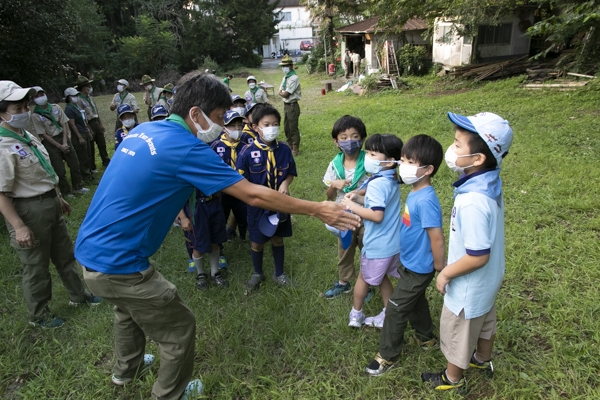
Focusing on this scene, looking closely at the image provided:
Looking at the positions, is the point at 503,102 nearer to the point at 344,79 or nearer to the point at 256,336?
the point at 256,336

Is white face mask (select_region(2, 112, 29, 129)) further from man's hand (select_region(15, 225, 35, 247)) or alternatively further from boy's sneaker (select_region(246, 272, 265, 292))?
boy's sneaker (select_region(246, 272, 265, 292))

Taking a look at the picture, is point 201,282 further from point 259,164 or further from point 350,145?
point 350,145

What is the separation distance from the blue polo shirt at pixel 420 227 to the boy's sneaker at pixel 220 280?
199 cm

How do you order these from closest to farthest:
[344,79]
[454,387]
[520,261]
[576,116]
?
[454,387], [520,261], [576,116], [344,79]

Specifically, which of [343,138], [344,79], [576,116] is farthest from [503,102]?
[344,79]

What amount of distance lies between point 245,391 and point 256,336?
0.52 m

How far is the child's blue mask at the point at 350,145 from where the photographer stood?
3121 mm

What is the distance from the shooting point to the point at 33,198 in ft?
10.4

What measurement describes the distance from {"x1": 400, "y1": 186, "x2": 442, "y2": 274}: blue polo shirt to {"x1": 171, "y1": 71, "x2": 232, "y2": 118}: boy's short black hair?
1308mm

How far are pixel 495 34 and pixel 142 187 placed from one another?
65.0ft

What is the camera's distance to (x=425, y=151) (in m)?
2.36

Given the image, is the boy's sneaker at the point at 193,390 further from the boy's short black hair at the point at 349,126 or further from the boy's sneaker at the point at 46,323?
the boy's short black hair at the point at 349,126

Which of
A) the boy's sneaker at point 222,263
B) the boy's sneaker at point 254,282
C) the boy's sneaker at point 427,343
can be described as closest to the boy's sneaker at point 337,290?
the boy's sneaker at point 254,282

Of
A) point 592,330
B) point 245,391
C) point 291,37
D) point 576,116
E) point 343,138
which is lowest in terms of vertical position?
point 245,391
